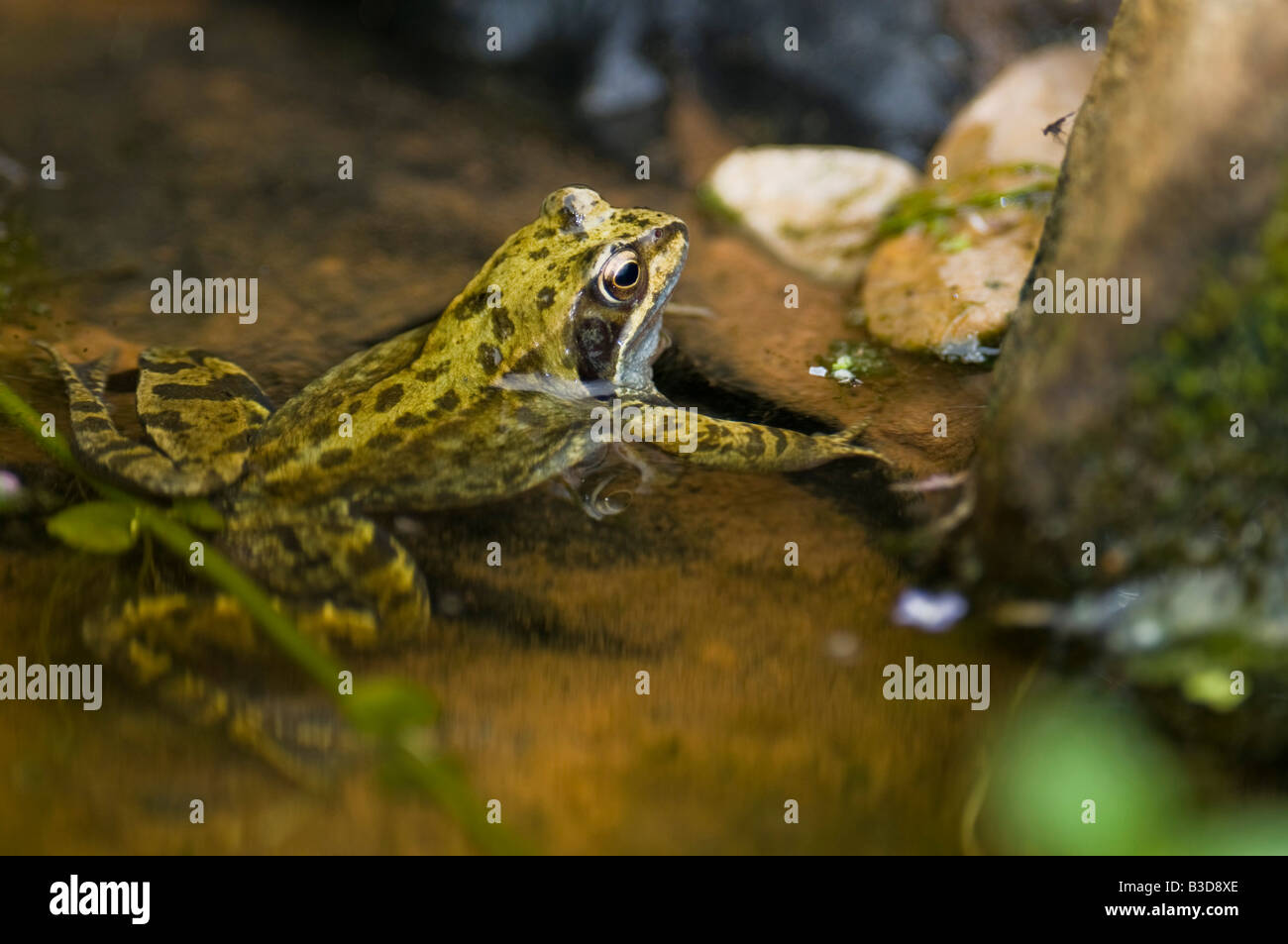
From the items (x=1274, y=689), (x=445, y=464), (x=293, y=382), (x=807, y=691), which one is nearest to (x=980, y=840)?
(x=807, y=691)

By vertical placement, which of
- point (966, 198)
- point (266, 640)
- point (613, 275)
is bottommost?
point (266, 640)

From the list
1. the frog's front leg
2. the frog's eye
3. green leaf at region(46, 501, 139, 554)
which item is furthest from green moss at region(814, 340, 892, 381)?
green leaf at region(46, 501, 139, 554)

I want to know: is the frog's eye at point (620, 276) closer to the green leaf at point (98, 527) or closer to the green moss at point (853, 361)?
the green moss at point (853, 361)

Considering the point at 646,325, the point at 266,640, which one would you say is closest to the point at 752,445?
the point at 646,325

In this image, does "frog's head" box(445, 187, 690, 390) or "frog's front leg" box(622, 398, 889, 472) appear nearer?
"frog's front leg" box(622, 398, 889, 472)

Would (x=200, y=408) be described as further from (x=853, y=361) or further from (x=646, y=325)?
(x=853, y=361)

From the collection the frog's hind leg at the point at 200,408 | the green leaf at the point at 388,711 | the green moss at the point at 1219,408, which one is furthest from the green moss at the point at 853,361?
the green leaf at the point at 388,711

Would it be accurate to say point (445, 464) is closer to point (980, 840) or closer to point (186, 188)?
point (980, 840)

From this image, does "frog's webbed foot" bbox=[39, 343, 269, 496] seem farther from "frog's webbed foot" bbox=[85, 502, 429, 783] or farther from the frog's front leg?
the frog's front leg
